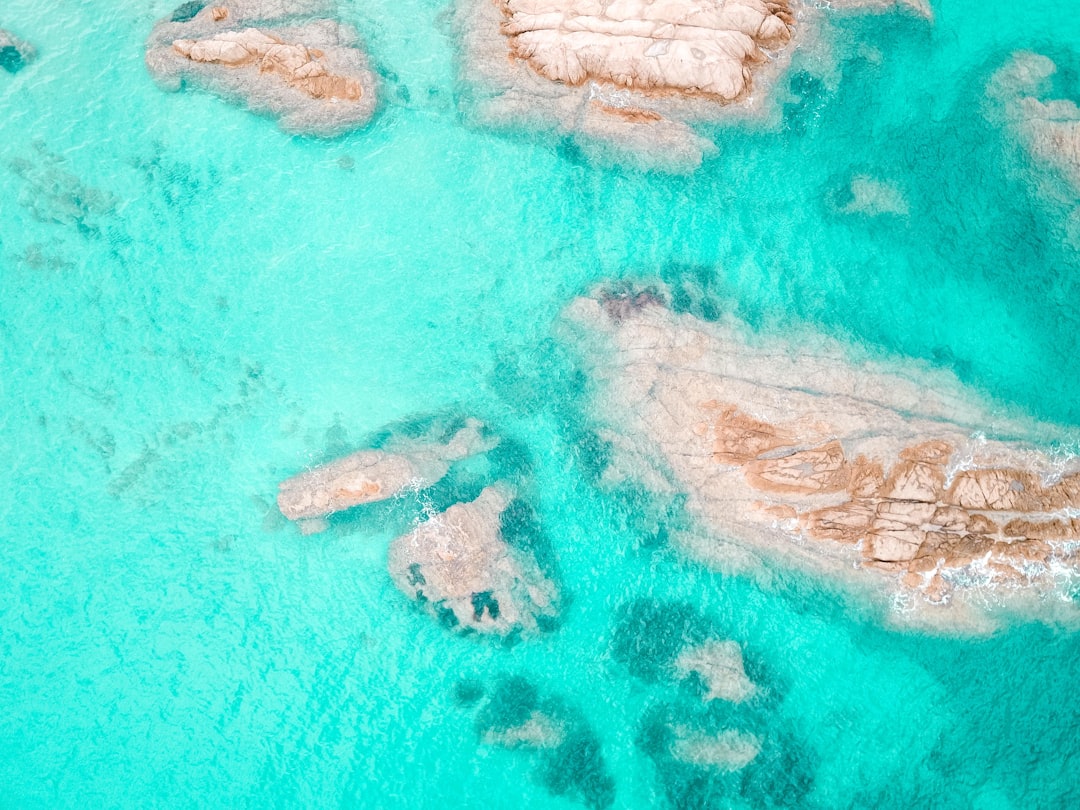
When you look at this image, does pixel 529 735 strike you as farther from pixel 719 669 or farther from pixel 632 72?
pixel 632 72

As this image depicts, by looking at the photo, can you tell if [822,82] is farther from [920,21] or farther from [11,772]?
[11,772]

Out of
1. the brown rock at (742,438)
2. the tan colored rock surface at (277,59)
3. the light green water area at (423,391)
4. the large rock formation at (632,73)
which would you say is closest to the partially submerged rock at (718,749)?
the light green water area at (423,391)

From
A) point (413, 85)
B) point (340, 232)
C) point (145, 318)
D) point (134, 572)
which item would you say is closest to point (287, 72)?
point (413, 85)

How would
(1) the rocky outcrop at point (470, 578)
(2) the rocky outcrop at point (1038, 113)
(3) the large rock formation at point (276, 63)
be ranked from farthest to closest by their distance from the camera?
1. (3) the large rock formation at point (276, 63)
2. (2) the rocky outcrop at point (1038, 113)
3. (1) the rocky outcrop at point (470, 578)

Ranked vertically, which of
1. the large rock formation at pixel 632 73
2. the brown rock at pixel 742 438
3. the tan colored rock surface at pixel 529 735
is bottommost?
the tan colored rock surface at pixel 529 735

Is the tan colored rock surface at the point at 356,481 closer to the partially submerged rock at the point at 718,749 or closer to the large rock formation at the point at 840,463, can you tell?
the large rock formation at the point at 840,463

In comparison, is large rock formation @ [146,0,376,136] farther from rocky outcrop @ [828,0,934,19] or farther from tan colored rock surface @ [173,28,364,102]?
rocky outcrop @ [828,0,934,19]

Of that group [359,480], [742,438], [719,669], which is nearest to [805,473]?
[742,438]
